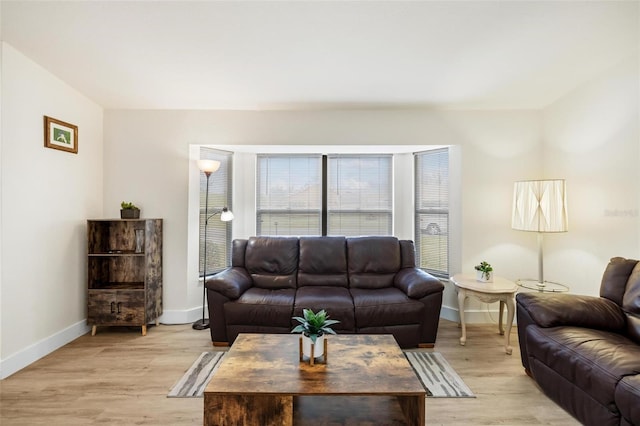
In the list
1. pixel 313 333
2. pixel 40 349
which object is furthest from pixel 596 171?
pixel 40 349

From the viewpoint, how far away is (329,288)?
11.1 ft

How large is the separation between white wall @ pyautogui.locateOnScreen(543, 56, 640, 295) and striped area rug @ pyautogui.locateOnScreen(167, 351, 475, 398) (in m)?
1.67

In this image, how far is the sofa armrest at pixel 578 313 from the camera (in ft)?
7.27

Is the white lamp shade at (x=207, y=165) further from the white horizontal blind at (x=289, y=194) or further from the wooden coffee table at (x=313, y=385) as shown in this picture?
the wooden coffee table at (x=313, y=385)

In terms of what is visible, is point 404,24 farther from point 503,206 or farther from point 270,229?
point 270,229

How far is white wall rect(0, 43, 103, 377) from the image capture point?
8.11 feet

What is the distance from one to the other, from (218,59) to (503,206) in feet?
11.2

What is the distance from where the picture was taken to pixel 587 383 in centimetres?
183

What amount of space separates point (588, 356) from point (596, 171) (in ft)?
6.23

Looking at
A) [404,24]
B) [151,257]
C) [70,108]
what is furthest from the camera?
[151,257]

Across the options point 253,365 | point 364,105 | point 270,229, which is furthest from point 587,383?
point 270,229

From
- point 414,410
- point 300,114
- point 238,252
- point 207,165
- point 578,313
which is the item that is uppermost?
point 300,114

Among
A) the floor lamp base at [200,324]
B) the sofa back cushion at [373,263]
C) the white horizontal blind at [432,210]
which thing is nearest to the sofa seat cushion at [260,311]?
the floor lamp base at [200,324]

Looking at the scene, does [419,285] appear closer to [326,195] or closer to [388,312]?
[388,312]
